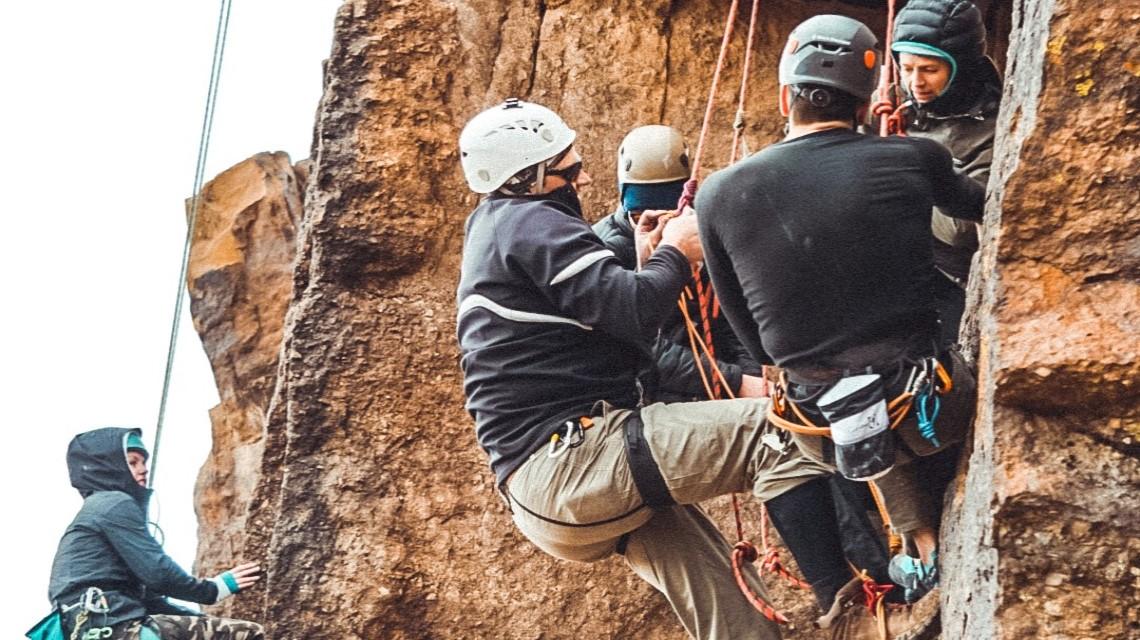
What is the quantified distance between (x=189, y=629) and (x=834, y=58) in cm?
451

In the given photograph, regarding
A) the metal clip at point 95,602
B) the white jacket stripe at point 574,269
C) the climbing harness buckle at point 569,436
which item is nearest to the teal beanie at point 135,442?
the metal clip at point 95,602

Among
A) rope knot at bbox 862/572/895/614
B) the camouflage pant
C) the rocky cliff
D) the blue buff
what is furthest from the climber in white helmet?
the camouflage pant

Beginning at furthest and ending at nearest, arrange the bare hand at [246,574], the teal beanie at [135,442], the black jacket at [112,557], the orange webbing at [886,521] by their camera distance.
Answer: the teal beanie at [135,442]
the bare hand at [246,574]
the black jacket at [112,557]
the orange webbing at [886,521]

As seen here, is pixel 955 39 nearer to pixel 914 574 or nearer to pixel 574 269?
pixel 574 269

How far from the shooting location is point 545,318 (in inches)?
167

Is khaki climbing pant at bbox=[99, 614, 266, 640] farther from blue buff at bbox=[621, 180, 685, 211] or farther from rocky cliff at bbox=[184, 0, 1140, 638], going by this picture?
blue buff at bbox=[621, 180, 685, 211]

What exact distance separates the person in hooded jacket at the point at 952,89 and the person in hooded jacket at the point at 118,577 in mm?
3825

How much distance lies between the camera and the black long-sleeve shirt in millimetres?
3609

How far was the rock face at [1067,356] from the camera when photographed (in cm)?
350

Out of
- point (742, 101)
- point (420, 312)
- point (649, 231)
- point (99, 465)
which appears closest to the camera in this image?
point (649, 231)

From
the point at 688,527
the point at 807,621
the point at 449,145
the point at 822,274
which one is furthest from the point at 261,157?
the point at 822,274

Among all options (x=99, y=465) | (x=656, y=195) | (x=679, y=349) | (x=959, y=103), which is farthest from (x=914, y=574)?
(x=99, y=465)

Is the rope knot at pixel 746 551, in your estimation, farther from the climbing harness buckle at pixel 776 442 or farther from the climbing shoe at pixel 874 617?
the climbing harness buckle at pixel 776 442

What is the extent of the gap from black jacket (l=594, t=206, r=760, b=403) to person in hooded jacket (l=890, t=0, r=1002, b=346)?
90 centimetres
